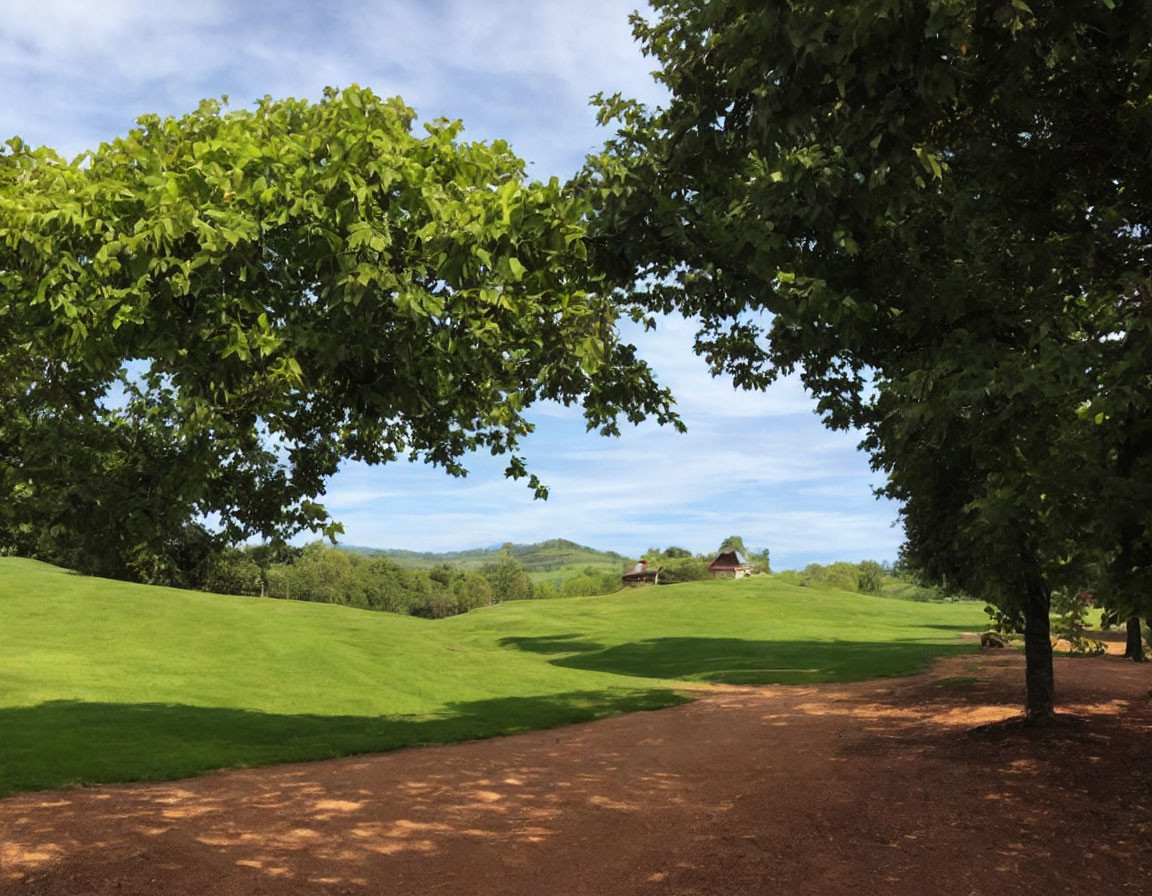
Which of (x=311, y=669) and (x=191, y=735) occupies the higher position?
(x=311, y=669)

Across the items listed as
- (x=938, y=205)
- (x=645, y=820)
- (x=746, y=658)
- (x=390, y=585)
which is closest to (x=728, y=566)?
(x=390, y=585)

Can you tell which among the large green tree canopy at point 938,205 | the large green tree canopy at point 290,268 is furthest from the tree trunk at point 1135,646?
the large green tree canopy at point 290,268

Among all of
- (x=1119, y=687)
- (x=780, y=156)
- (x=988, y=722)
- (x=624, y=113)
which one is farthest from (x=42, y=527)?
(x=1119, y=687)

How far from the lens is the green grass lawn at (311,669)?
56.4 ft

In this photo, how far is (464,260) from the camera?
827cm

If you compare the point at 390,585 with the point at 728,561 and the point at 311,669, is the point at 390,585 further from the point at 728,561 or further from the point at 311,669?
the point at 311,669

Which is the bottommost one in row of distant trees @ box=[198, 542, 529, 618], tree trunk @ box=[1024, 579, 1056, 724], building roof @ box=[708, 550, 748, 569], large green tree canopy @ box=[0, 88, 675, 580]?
row of distant trees @ box=[198, 542, 529, 618]

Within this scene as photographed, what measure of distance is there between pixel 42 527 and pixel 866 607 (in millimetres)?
58684

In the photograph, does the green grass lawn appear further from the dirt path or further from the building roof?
the building roof

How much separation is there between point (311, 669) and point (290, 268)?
20.6 metres

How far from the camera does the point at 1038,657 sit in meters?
17.1

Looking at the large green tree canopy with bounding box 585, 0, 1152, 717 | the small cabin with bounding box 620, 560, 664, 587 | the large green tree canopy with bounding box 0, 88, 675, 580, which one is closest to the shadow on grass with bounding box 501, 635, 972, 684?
the large green tree canopy with bounding box 585, 0, 1152, 717

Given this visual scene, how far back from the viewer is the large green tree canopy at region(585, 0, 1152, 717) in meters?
6.79

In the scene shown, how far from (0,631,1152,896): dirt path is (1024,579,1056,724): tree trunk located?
0.65 meters
